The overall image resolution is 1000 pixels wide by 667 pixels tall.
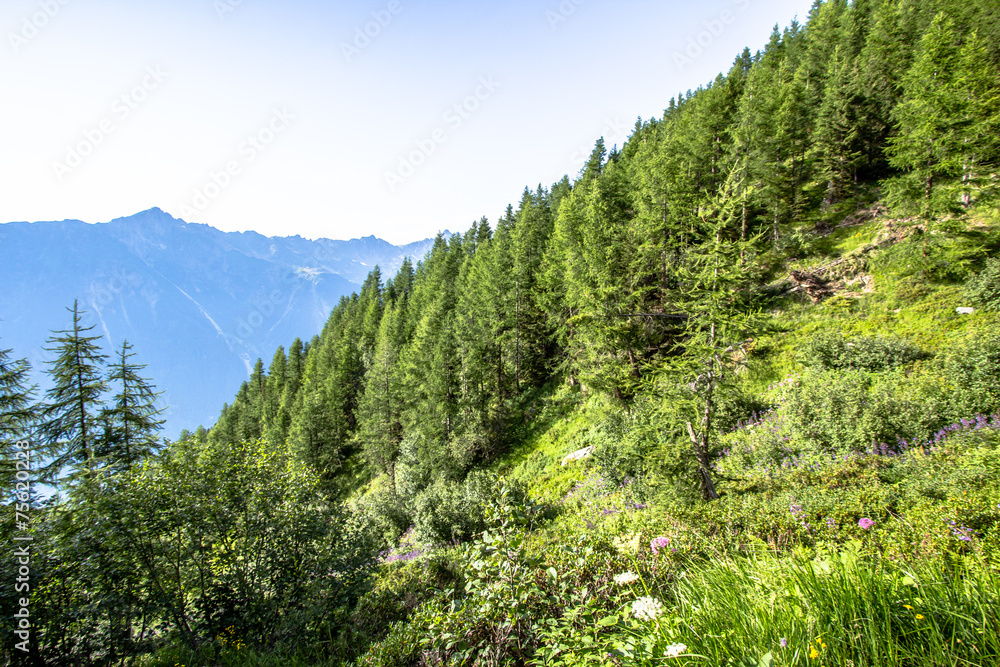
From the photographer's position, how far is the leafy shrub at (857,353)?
11836 mm

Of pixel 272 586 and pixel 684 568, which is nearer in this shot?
pixel 684 568

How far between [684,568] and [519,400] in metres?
25.8

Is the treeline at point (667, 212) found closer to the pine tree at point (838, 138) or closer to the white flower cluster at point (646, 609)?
the pine tree at point (838, 138)

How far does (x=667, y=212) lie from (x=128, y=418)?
28.6 m

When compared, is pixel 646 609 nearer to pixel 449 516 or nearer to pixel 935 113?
pixel 449 516

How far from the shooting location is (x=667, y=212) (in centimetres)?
2389

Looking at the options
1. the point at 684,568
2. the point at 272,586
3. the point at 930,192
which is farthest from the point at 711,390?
the point at 930,192

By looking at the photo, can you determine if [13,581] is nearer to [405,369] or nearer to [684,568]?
[684,568]

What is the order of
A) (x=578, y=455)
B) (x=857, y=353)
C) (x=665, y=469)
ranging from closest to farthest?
1. (x=665, y=469)
2. (x=857, y=353)
3. (x=578, y=455)

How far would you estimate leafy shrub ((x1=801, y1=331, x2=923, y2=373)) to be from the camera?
1184 cm

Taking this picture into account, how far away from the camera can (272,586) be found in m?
8.08

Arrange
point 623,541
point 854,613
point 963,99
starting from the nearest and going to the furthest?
point 854,613 < point 623,541 < point 963,99

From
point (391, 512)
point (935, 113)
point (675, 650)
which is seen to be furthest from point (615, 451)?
point (935, 113)

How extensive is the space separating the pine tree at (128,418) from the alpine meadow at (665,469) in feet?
0.35
